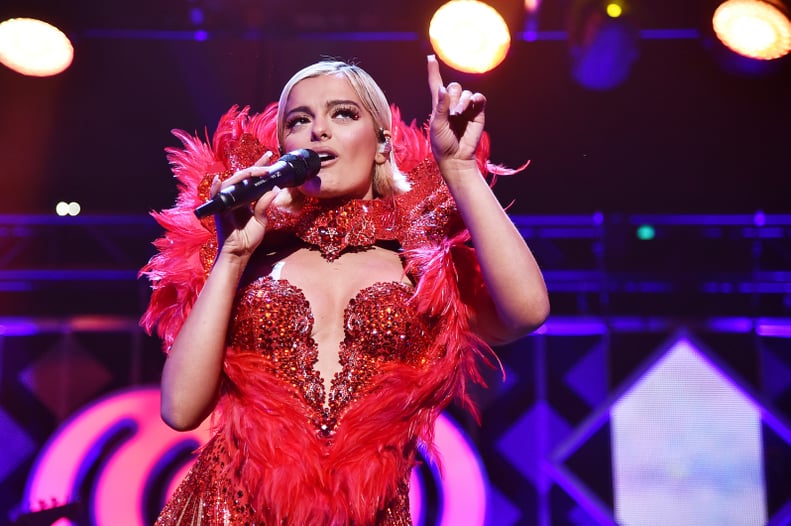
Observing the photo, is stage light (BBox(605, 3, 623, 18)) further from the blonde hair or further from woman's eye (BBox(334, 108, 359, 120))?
woman's eye (BBox(334, 108, 359, 120))

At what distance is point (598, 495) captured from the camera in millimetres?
3701

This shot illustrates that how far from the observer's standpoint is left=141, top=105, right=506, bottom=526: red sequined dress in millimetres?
1513

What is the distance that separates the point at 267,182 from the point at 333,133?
1.11ft

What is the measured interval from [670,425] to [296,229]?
2.56 m

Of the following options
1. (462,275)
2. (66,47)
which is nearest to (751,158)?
(462,275)

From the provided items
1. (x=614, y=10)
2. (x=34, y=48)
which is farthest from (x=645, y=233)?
(x=34, y=48)

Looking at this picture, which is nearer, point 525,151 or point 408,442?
point 408,442

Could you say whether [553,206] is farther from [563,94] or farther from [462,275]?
[462,275]

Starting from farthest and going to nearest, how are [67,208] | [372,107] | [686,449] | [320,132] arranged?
[67,208]
[686,449]
[372,107]
[320,132]

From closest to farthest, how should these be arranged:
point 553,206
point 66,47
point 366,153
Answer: point 366,153 → point 66,47 → point 553,206

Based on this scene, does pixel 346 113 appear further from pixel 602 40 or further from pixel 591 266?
pixel 591 266

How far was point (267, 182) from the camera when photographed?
4.77ft

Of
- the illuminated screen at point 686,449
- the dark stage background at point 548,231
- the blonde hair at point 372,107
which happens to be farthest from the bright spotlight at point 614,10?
the blonde hair at point 372,107

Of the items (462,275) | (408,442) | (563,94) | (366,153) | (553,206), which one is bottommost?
(408,442)
